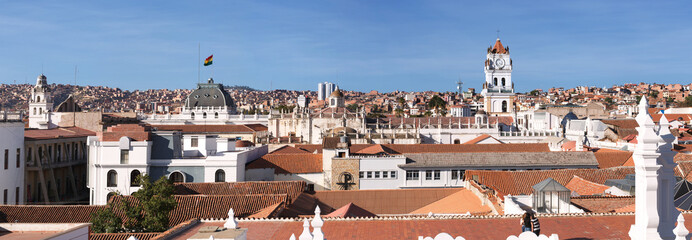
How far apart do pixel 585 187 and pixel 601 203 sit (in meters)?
5.74

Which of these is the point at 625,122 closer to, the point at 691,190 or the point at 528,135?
the point at 528,135

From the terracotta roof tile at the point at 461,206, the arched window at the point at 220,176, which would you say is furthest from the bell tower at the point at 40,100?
the terracotta roof tile at the point at 461,206

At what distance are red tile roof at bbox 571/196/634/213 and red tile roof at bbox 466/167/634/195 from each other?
7.94 m

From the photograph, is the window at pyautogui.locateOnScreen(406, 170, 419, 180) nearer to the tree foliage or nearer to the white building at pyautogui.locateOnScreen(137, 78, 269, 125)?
the tree foliage

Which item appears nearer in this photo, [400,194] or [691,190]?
[691,190]

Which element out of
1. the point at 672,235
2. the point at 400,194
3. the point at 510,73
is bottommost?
the point at 400,194

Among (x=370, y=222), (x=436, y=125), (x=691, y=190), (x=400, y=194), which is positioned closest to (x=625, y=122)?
(x=436, y=125)

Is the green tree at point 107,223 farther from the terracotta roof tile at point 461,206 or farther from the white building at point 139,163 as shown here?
the white building at point 139,163

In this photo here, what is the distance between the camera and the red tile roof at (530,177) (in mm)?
26297

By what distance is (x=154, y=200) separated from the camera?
17.3 meters

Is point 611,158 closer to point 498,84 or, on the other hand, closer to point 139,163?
point 139,163

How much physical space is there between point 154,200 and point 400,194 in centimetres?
1161

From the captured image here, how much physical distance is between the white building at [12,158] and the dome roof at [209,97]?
222ft

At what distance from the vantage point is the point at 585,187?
2309cm
